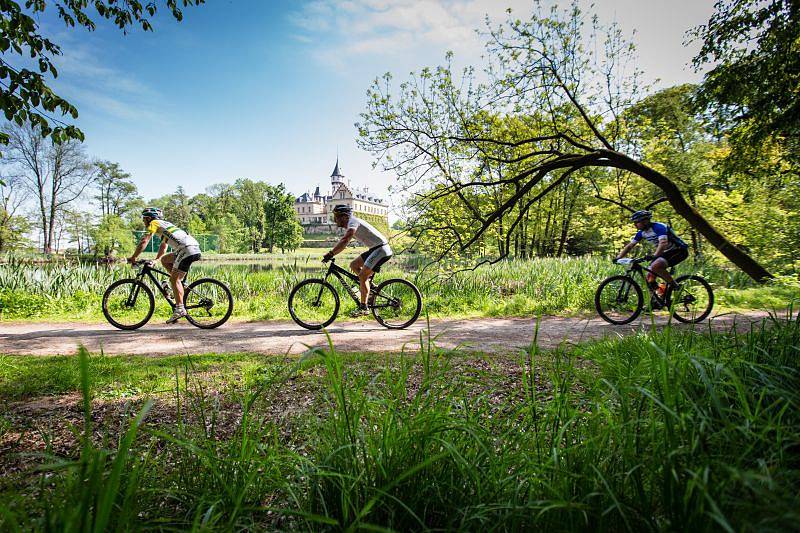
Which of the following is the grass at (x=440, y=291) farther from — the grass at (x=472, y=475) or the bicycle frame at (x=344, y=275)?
the grass at (x=472, y=475)

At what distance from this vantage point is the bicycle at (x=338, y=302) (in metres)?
7.47

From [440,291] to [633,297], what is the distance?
4456 millimetres

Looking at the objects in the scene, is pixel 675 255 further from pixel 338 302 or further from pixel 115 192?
pixel 115 192

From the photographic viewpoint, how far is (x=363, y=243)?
7.12 m

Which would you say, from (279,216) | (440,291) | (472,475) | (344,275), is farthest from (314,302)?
(279,216)

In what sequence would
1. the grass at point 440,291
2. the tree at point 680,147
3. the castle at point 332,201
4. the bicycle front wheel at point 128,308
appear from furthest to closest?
the castle at point 332,201 < the tree at point 680,147 < the grass at point 440,291 < the bicycle front wheel at point 128,308

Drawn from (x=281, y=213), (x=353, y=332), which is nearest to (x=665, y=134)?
(x=353, y=332)

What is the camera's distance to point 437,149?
24.8ft

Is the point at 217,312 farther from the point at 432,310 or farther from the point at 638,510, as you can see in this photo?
the point at 638,510

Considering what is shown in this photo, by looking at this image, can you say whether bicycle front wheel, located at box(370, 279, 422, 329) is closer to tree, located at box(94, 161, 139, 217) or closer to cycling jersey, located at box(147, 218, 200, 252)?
cycling jersey, located at box(147, 218, 200, 252)

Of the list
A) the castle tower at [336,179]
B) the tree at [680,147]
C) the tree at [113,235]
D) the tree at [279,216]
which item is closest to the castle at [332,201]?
the castle tower at [336,179]

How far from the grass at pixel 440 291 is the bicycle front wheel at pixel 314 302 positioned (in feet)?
2.50

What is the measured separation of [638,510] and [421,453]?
28.7 inches

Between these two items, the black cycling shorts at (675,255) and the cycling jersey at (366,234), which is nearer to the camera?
the cycling jersey at (366,234)
